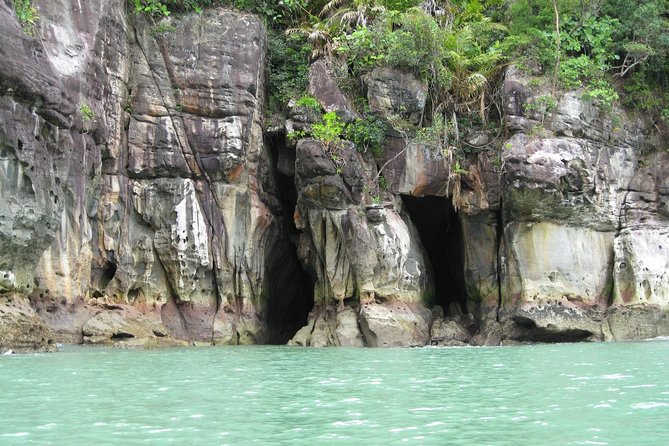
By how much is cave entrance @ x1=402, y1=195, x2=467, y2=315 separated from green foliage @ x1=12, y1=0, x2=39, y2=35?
516 inches

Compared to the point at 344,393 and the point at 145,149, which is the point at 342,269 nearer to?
the point at 145,149

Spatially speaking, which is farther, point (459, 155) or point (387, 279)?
point (459, 155)

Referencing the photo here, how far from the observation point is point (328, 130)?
2158 cm

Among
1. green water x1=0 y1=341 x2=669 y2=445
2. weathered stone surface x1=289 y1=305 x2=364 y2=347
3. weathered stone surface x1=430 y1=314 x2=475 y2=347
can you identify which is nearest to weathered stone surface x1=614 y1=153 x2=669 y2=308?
weathered stone surface x1=430 y1=314 x2=475 y2=347

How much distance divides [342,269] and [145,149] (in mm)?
7301

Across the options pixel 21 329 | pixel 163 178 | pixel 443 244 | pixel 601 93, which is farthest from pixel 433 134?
pixel 21 329

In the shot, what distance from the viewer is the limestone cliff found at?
67.8 ft

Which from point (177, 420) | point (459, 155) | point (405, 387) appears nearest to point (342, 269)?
point (459, 155)

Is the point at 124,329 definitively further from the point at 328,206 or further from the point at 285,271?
the point at 285,271

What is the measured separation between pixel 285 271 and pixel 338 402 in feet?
62.1

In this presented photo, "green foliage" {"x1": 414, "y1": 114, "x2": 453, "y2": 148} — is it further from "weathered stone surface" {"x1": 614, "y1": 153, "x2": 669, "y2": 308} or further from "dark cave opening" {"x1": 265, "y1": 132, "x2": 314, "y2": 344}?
"weathered stone surface" {"x1": 614, "y1": 153, "x2": 669, "y2": 308}

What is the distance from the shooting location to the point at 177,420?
272 inches

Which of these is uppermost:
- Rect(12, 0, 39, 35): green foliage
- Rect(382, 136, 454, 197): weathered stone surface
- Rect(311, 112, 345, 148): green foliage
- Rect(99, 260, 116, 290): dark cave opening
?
Rect(12, 0, 39, 35): green foliage

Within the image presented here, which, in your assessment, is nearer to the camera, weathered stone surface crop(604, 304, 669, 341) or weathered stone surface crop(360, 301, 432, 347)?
weathered stone surface crop(360, 301, 432, 347)
